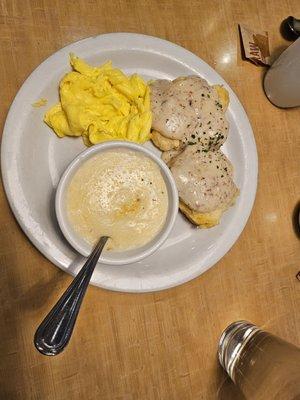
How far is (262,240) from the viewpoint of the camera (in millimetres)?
1288

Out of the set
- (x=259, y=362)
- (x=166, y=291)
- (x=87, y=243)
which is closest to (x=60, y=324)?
(x=87, y=243)

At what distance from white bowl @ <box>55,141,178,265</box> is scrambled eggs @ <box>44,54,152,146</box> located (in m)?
0.11

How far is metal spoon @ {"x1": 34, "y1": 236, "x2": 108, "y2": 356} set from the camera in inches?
28.2

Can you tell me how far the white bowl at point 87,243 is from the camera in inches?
35.5

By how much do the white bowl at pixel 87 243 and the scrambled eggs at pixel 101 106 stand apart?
11cm

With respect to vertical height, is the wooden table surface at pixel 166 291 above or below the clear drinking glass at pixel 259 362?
above

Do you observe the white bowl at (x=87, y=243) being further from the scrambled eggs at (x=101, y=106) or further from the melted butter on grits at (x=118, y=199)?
the scrambled eggs at (x=101, y=106)

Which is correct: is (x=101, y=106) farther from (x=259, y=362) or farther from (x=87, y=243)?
(x=259, y=362)

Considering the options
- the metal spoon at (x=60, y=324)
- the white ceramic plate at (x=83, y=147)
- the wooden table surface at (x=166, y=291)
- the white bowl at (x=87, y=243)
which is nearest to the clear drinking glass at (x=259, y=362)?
the wooden table surface at (x=166, y=291)

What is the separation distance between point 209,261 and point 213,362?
278 mm

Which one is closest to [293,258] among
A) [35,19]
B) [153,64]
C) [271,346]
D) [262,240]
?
[262,240]

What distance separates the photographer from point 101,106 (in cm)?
109

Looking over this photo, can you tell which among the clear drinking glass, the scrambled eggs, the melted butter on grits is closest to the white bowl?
the melted butter on grits

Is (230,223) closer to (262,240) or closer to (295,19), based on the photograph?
(262,240)
